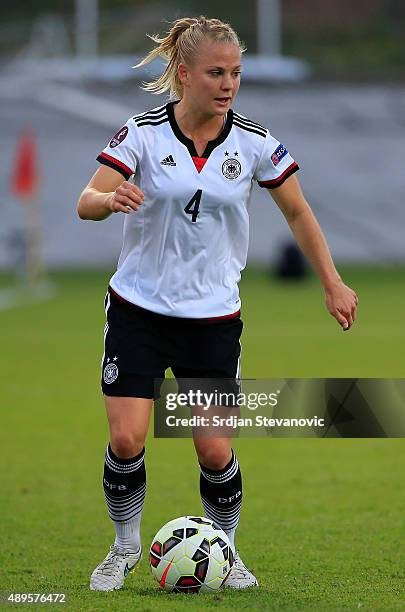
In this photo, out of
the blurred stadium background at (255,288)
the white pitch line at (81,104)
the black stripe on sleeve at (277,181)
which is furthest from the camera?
the white pitch line at (81,104)

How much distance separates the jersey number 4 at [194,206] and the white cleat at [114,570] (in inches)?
57.7

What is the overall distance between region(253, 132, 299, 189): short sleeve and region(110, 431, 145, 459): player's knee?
1.19 metres

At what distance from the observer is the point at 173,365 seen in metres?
5.52

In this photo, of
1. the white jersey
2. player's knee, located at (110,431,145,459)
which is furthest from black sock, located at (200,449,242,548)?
the white jersey

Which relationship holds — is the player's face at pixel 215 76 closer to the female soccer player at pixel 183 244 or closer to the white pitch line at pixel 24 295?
the female soccer player at pixel 183 244

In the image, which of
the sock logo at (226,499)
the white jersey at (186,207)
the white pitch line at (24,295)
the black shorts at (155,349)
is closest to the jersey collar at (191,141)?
the white jersey at (186,207)

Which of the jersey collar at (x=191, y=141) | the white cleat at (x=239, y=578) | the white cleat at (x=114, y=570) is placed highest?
the jersey collar at (x=191, y=141)

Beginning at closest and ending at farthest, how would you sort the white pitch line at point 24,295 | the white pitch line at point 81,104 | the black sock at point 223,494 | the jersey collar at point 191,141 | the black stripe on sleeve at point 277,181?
the jersey collar at point 191,141 → the black stripe on sleeve at point 277,181 → the black sock at point 223,494 → the white pitch line at point 24,295 → the white pitch line at point 81,104

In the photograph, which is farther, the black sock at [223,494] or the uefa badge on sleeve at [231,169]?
the black sock at [223,494]

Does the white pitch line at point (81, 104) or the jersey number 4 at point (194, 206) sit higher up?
the jersey number 4 at point (194, 206)

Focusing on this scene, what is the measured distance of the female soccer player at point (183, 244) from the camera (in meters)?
5.32

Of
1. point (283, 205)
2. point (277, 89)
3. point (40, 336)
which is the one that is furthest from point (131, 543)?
point (277, 89)

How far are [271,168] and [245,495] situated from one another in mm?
3026

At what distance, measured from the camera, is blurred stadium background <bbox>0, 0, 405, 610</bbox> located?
21.2 ft
